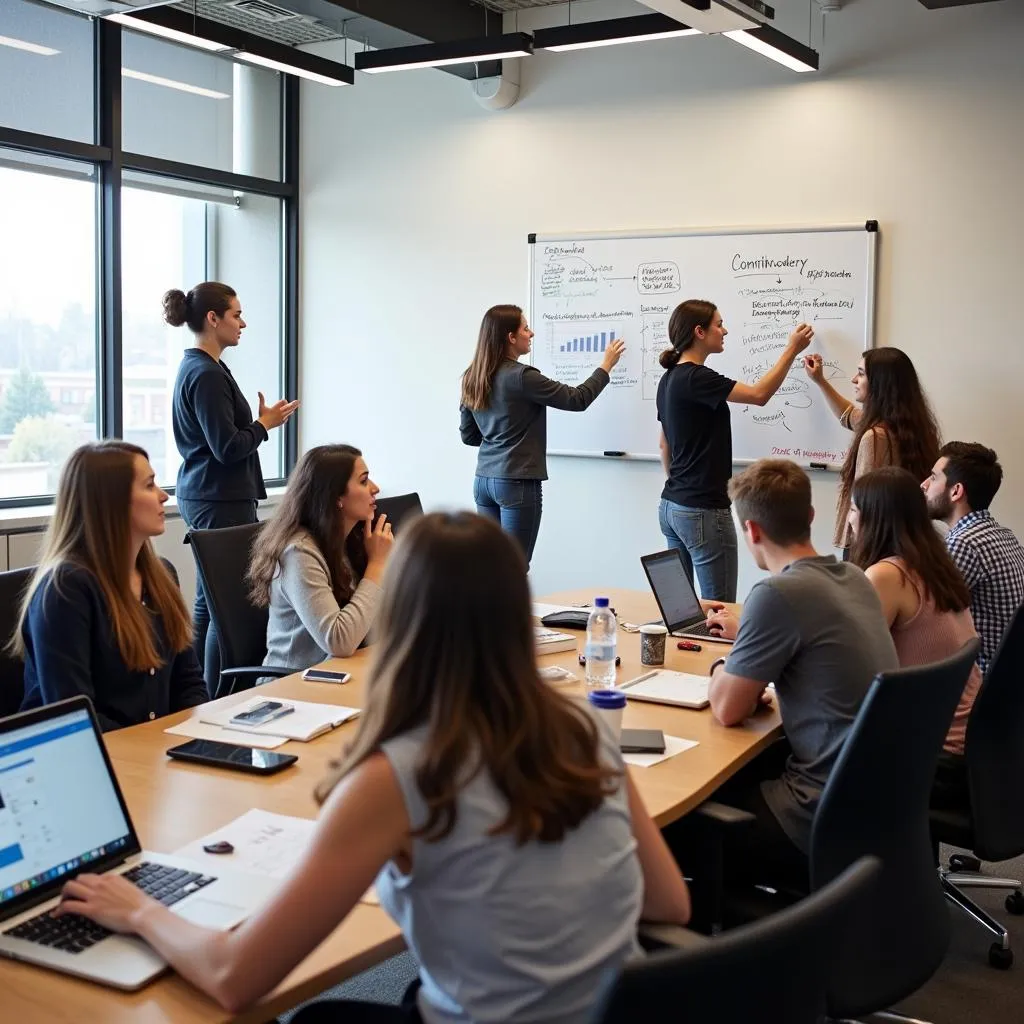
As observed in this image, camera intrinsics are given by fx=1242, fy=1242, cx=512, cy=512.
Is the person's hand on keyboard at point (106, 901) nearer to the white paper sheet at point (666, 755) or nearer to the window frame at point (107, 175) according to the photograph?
the white paper sheet at point (666, 755)

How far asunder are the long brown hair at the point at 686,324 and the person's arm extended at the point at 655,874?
3453mm

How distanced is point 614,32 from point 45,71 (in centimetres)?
248

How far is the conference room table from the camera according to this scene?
1398mm

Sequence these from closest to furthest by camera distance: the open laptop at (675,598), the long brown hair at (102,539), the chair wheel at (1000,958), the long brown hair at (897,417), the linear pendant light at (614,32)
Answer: the long brown hair at (102,539), the chair wheel at (1000,958), the open laptop at (675,598), the long brown hair at (897,417), the linear pendant light at (614,32)

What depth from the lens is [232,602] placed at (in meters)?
3.35

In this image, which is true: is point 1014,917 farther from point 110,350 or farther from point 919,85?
point 110,350

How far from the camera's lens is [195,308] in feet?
15.5

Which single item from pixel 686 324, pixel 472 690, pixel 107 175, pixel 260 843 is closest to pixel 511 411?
pixel 686 324

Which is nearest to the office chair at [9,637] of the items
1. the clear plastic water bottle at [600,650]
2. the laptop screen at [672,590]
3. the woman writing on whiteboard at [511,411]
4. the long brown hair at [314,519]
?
the long brown hair at [314,519]

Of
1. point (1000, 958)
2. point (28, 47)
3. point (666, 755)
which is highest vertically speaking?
point (28, 47)

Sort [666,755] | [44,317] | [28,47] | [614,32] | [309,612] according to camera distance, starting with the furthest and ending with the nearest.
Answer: [44,317], [28,47], [614,32], [309,612], [666,755]

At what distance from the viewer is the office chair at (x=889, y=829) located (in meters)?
1.97

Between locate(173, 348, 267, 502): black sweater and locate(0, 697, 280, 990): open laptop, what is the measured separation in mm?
3036

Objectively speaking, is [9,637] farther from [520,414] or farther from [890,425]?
[890,425]
